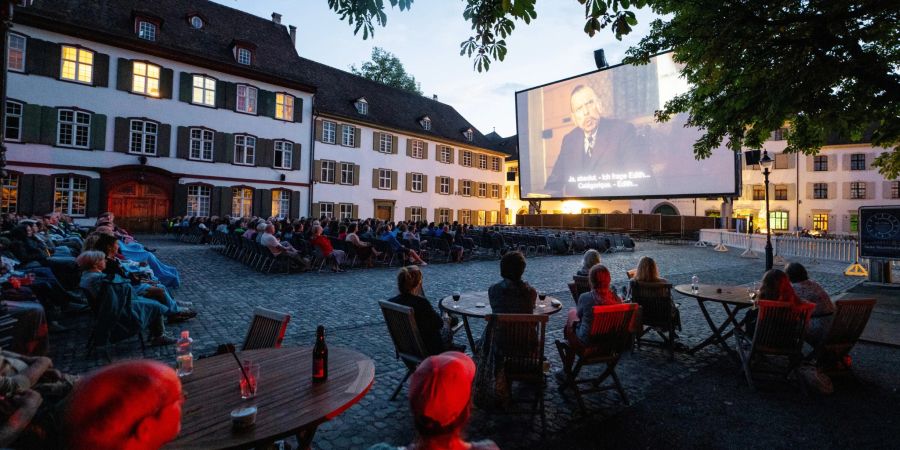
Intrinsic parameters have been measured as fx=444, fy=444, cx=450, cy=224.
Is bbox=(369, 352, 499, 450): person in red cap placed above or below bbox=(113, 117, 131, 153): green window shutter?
below

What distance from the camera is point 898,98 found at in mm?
5863

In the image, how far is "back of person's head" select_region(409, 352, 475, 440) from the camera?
1491 mm

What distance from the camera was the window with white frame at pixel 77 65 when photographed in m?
19.2

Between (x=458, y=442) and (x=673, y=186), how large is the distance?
75.9 ft

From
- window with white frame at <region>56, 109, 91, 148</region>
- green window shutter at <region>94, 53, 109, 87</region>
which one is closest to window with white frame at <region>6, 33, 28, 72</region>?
window with white frame at <region>56, 109, 91, 148</region>

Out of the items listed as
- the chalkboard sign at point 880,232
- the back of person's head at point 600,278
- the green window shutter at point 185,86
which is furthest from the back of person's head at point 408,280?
the green window shutter at point 185,86

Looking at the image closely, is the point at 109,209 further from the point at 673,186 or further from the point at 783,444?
the point at 673,186

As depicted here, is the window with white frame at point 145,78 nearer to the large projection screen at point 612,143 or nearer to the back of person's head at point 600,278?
the large projection screen at point 612,143

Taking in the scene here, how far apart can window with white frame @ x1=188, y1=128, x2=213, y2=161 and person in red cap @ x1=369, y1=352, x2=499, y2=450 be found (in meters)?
25.2

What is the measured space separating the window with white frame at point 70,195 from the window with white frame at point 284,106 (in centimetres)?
986

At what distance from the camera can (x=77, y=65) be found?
63.8 feet

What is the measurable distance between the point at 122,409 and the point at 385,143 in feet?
103

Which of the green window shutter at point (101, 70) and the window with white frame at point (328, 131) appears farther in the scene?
the window with white frame at point (328, 131)

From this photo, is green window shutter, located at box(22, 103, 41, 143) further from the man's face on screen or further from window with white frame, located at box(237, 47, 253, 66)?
the man's face on screen
